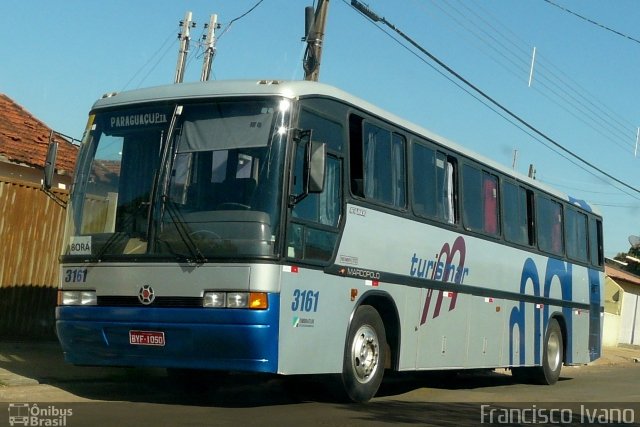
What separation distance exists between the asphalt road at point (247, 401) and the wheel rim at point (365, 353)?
400 millimetres

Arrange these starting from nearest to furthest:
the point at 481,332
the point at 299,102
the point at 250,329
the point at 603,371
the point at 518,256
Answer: the point at 250,329, the point at 299,102, the point at 481,332, the point at 518,256, the point at 603,371

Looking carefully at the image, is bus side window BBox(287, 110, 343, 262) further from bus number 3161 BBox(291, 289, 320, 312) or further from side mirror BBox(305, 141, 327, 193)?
bus number 3161 BBox(291, 289, 320, 312)

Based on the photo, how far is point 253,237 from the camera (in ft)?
29.8

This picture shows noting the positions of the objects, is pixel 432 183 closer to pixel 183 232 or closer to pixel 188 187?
pixel 188 187

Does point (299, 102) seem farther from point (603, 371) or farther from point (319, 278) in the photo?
point (603, 371)

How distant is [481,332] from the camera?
13922mm

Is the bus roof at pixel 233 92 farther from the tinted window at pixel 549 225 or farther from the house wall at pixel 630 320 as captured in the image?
the house wall at pixel 630 320

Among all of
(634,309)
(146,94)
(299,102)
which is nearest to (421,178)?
(299,102)

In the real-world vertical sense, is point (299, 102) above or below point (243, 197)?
above

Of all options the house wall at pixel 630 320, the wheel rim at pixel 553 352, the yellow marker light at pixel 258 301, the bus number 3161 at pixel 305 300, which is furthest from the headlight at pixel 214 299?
the house wall at pixel 630 320

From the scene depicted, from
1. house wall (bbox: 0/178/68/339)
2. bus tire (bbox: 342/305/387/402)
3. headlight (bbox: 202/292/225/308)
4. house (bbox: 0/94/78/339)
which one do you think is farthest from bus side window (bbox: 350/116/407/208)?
house wall (bbox: 0/178/68/339)

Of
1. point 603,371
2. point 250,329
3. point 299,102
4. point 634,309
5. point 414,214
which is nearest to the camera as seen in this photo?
point 250,329

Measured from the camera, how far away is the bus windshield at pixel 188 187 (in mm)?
9195

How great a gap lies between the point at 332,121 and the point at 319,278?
1.75m
